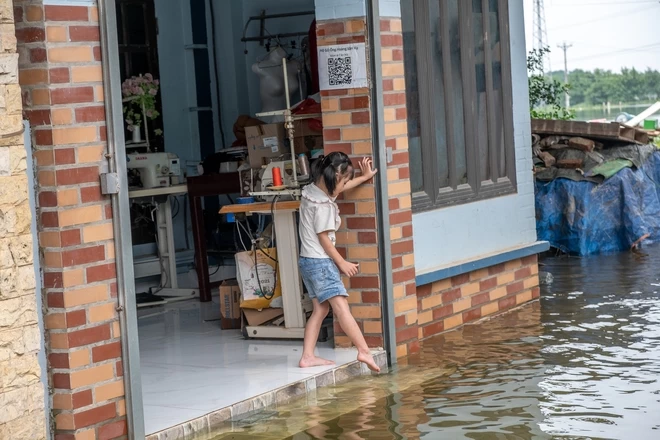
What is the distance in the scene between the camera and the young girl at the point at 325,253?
7.75 metres

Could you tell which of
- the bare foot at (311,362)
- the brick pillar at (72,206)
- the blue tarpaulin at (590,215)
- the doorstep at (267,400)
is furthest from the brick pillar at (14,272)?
the blue tarpaulin at (590,215)

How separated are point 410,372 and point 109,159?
2.97 meters

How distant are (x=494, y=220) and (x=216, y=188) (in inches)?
107

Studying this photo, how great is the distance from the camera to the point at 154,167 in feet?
36.1

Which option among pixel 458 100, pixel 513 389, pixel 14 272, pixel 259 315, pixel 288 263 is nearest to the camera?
pixel 14 272

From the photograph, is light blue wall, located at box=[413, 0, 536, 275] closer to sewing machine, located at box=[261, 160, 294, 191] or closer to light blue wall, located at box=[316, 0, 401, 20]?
sewing machine, located at box=[261, 160, 294, 191]

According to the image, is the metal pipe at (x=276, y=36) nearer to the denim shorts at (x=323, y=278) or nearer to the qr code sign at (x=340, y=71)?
the qr code sign at (x=340, y=71)

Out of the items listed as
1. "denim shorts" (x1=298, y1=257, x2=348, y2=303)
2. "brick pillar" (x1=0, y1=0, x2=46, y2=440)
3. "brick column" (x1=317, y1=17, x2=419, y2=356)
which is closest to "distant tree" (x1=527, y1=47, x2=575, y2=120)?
"brick column" (x1=317, y1=17, x2=419, y2=356)

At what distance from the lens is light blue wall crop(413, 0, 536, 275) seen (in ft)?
30.4

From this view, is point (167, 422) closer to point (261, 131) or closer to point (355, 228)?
point (355, 228)

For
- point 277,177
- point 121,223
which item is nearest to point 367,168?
point 277,177

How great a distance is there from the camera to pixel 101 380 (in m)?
5.90

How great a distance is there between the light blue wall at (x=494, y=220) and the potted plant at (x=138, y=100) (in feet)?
11.6

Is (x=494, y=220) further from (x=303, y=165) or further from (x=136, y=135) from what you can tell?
(x=136, y=135)
